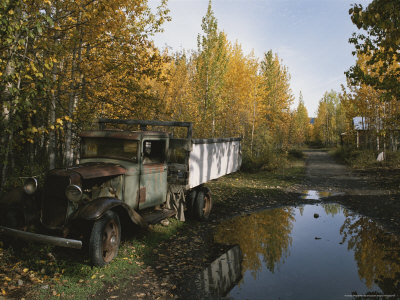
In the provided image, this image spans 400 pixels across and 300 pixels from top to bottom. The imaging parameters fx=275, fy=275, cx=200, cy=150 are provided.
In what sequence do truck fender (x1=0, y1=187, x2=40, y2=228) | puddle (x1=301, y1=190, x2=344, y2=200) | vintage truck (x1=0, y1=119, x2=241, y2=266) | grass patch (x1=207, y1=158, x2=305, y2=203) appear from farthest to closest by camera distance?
1. grass patch (x1=207, y1=158, x2=305, y2=203)
2. puddle (x1=301, y1=190, x2=344, y2=200)
3. truck fender (x1=0, y1=187, x2=40, y2=228)
4. vintage truck (x1=0, y1=119, x2=241, y2=266)

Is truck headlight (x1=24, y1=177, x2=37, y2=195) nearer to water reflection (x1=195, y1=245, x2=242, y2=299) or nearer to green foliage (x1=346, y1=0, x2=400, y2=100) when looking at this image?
water reflection (x1=195, y1=245, x2=242, y2=299)

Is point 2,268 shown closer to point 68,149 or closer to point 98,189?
point 98,189

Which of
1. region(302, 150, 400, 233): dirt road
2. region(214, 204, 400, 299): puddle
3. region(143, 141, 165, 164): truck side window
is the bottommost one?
region(214, 204, 400, 299): puddle

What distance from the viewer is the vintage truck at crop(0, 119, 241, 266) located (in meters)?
4.43

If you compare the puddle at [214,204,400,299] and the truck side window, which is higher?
the truck side window

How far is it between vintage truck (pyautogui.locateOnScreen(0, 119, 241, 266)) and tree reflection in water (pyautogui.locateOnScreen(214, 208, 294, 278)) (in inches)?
43.5

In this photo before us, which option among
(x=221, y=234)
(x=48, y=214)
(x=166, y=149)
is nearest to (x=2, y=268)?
(x=48, y=214)

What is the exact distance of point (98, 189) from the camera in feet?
16.9

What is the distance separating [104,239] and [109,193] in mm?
878

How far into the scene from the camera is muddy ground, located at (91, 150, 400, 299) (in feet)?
13.4

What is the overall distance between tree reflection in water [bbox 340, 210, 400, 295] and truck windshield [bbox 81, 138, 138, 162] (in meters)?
4.74

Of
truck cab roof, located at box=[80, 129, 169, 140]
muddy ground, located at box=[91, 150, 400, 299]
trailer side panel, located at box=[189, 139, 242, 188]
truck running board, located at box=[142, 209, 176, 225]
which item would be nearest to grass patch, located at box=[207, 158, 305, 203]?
muddy ground, located at box=[91, 150, 400, 299]

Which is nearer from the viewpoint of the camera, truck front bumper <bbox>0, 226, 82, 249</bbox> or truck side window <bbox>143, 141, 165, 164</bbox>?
truck front bumper <bbox>0, 226, 82, 249</bbox>

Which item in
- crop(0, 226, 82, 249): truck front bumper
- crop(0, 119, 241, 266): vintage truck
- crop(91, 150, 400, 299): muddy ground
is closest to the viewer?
crop(0, 226, 82, 249): truck front bumper
